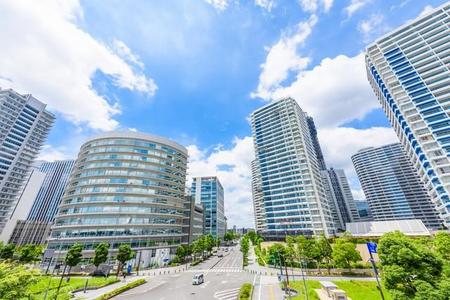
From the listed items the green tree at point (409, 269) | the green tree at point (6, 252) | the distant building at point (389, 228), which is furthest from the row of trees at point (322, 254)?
the green tree at point (6, 252)

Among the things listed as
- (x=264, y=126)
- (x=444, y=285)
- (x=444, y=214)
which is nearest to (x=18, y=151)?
(x=264, y=126)

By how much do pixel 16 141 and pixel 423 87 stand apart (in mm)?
185960

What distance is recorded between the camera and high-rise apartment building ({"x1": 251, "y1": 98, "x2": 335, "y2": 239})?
3184 inches

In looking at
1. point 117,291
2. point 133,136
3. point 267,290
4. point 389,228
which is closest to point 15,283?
point 117,291

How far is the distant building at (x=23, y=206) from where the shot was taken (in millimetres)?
99000

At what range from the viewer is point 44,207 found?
502 feet

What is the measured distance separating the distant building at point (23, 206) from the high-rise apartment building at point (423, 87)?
18301 cm

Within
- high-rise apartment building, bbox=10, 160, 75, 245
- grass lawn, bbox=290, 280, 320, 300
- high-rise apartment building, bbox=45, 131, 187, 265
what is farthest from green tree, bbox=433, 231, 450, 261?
high-rise apartment building, bbox=10, 160, 75, 245

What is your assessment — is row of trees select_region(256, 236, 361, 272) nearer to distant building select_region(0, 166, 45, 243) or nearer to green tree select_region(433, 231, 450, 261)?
green tree select_region(433, 231, 450, 261)

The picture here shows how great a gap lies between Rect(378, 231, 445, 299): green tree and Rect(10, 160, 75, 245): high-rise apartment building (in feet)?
534

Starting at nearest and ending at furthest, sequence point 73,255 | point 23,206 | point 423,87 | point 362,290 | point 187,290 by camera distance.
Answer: point 362,290
point 187,290
point 73,255
point 423,87
point 23,206

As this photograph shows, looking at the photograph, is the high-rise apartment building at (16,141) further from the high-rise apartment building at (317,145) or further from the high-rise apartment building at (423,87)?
the high-rise apartment building at (317,145)

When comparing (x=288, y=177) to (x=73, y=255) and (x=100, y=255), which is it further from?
(x=73, y=255)

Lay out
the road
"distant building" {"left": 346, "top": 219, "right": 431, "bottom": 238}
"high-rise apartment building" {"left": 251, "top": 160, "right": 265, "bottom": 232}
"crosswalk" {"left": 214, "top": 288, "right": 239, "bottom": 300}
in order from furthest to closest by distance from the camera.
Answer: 1. "high-rise apartment building" {"left": 251, "top": 160, "right": 265, "bottom": 232}
2. "distant building" {"left": 346, "top": 219, "right": 431, "bottom": 238}
3. the road
4. "crosswalk" {"left": 214, "top": 288, "right": 239, "bottom": 300}
